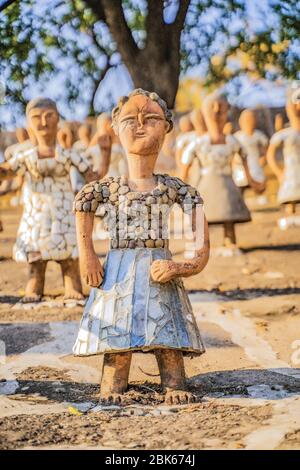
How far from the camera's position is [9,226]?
32.5ft

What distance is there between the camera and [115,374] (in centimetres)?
323

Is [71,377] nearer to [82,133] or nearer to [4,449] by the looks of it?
[4,449]

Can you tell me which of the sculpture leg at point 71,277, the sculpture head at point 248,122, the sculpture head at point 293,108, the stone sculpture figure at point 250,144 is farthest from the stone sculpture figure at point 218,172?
the sculpture leg at point 71,277

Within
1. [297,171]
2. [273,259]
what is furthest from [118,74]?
[273,259]

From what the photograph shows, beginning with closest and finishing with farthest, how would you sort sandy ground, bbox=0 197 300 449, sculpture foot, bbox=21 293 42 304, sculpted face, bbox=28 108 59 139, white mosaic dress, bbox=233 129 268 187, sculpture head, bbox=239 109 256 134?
sandy ground, bbox=0 197 300 449
sculpted face, bbox=28 108 59 139
sculpture foot, bbox=21 293 42 304
white mosaic dress, bbox=233 129 268 187
sculpture head, bbox=239 109 256 134

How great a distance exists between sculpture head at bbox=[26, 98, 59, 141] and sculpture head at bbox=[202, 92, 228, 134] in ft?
7.29

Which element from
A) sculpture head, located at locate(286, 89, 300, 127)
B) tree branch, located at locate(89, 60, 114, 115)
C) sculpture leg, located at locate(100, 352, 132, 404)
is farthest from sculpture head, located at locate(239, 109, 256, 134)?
sculpture leg, located at locate(100, 352, 132, 404)

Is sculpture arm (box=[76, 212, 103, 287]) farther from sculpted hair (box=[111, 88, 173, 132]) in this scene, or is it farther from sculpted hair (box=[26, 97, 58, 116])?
sculpted hair (box=[26, 97, 58, 116])

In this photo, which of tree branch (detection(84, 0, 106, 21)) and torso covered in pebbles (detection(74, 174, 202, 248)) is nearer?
torso covered in pebbles (detection(74, 174, 202, 248))

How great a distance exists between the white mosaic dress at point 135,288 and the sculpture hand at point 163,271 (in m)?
0.05

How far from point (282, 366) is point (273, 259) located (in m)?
3.44

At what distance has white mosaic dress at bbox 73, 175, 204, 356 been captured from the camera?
124 inches

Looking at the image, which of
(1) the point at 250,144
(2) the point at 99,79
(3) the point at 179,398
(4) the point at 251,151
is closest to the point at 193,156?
(4) the point at 251,151

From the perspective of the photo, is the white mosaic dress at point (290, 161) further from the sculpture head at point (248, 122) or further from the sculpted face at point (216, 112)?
the sculpture head at point (248, 122)
